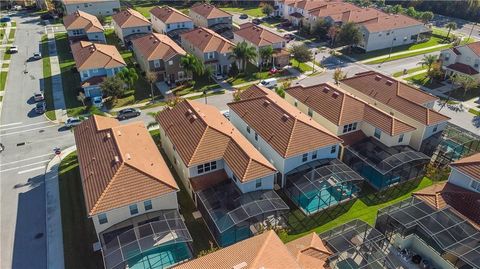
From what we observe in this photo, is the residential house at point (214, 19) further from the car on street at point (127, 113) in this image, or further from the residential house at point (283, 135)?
the residential house at point (283, 135)

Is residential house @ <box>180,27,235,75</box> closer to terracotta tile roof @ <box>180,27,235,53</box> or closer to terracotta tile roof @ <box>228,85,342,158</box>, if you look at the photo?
terracotta tile roof @ <box>180,27,235,53</box>

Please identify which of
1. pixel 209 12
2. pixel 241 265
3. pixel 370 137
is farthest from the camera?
pixel 209 12

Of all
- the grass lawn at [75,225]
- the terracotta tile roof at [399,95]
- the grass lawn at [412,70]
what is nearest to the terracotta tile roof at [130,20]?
the grass lawn at [75,225]

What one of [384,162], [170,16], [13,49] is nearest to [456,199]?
[384,162]

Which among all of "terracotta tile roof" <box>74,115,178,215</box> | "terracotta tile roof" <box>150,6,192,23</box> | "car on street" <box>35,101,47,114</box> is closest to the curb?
"terracotta tile roof" <box>74,115,178,215</box>

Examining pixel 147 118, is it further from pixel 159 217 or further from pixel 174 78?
pixel 159 217

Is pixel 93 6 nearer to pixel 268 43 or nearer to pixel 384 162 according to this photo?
pixel 268 43

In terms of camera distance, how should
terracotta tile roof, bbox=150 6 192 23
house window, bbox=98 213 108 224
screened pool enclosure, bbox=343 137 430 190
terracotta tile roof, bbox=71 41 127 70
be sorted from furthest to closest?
terracotta tile roof, bbox=150 6 192 23
terracotta tile roof, bbox=71 41 127 70
screened pool enclosure, bbox=343 137 430 190
house window, bbox=98 213 108 224
